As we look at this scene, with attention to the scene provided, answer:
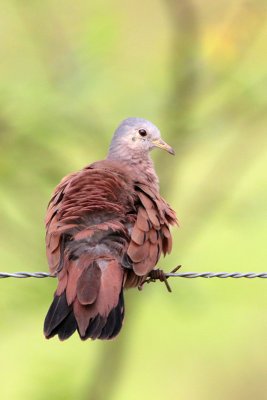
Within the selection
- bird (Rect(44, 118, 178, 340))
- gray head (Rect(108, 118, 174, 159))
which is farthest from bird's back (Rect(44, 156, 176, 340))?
gray head (Rect(108, 118, 174, 159))

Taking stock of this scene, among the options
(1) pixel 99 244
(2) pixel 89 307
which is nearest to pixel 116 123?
(1) pixel 99 244

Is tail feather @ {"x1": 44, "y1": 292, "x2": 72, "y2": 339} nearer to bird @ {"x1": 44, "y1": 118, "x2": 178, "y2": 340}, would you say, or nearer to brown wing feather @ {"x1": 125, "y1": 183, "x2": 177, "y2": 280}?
bird @ {"x1": 44, "y1": 118, "x2": 178, "y2": 340}

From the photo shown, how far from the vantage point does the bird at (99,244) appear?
6.57m

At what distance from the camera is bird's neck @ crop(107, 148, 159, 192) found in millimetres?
8000

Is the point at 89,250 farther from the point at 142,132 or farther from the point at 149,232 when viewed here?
the point at 142,132

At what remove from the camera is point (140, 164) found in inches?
324

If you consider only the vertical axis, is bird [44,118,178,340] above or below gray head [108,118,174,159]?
below

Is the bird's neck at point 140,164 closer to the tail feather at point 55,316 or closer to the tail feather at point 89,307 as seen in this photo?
the tail feather at point 89,307

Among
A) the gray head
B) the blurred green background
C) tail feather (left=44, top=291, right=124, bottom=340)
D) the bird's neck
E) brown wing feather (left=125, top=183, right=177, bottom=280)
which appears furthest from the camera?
the blurred green background

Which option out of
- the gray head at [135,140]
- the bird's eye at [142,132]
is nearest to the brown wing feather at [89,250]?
the gray head at [135,140]

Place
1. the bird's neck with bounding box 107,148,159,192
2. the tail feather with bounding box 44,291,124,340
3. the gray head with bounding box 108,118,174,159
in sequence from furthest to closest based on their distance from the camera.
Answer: the gray head with bounding box 108,118,174,159 < the bird's neck with bounding box 107,148,159,192 < the tail feather with bounding box 44,291,124,340

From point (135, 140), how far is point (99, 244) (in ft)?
5.58

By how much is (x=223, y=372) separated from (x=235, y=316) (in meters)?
1.55

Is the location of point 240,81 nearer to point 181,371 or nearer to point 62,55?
point 62,55
